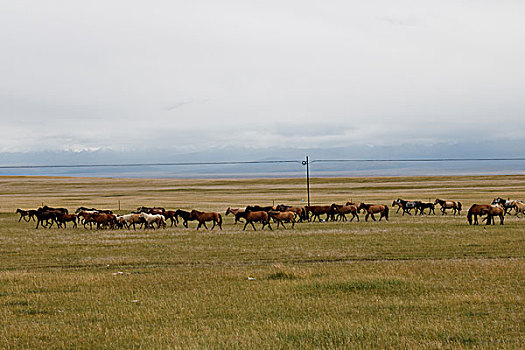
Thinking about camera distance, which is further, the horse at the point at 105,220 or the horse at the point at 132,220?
the horse at the point at 105,220

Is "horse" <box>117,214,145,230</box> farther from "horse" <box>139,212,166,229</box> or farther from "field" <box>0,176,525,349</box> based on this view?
"field" <box>0,176,525,349</box>

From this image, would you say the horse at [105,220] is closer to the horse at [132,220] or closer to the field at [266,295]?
the horse at [132,220]

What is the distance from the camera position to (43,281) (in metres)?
16.2

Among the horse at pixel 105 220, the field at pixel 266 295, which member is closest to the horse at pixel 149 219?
the horse at pixel 105 220

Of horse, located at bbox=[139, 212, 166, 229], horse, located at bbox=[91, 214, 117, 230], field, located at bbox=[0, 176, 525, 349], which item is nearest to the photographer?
field, located at bbox=[0, 176, 525, 349]

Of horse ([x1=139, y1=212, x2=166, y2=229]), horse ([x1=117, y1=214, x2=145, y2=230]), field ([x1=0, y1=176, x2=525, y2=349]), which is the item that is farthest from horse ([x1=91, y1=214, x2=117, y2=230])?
field ([x1=0, y1=176, x2=525, y2=349])

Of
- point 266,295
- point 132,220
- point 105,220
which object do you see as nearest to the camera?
point 266,295

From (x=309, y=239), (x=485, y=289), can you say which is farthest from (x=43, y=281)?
(x=309, y=239)

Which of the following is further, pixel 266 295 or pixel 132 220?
pixel 132 220

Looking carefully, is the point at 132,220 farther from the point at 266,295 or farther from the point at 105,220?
the point at 266,295

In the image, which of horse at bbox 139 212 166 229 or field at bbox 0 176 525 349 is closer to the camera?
field at bbox 0 176 525 349

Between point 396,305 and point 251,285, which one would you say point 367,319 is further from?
point 251,285

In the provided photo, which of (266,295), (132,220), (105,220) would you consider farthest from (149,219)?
(266,295)

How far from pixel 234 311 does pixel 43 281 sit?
22.9ft
